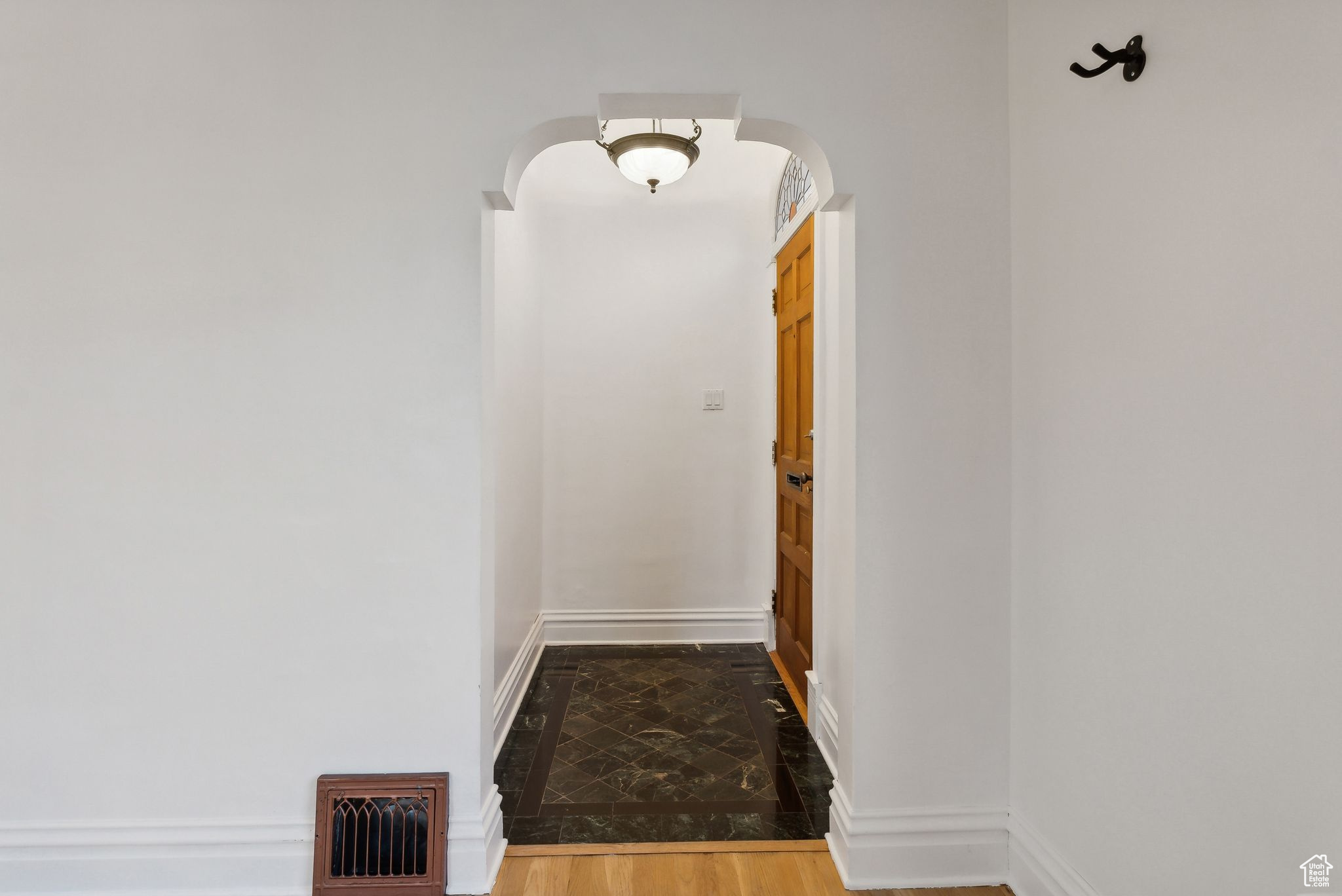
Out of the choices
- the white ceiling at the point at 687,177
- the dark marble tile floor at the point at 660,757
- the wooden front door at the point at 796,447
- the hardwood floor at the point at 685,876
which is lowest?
the hardwood floor at the point at 685,876

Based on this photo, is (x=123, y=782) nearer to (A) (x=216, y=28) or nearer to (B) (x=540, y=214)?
(A) (x=216, y=28)

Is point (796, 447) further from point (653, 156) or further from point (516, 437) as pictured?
point (653, 156)

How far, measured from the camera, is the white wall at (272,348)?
1791mm

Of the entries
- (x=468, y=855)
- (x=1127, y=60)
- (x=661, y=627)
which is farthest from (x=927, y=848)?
(x=661, y=627)

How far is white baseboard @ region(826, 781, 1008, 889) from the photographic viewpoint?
6.05 ft

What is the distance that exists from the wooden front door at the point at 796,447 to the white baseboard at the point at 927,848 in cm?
105

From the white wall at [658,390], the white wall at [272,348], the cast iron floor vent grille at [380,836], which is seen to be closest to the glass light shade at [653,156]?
the white wall at [658,390]

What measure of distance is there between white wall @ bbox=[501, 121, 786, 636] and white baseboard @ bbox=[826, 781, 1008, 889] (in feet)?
6.23

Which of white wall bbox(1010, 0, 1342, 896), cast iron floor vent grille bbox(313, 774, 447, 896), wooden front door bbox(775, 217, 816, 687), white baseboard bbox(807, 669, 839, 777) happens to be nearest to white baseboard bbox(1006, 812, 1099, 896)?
white wall bbox(1010, 0, 1342, 896)

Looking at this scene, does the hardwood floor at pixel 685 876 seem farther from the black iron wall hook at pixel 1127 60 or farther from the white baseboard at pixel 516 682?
the black iron wall hook at pixel 1127 60

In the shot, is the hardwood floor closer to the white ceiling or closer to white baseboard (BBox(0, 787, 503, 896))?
white baseboard (BBox(0, 787, 503, 896))

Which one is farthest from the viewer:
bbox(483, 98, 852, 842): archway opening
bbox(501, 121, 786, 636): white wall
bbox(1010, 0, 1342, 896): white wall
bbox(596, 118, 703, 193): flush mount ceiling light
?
bbox(501, 121, 786, 636): white wall

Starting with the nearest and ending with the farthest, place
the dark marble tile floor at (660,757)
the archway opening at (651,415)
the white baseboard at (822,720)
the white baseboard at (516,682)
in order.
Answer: the dark marble tile floor at (660,757)
the white baseboard at (822,720)
the white baseboard at (516,682)
the archway opening at (651,415)

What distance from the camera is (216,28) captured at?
1.79 meters
